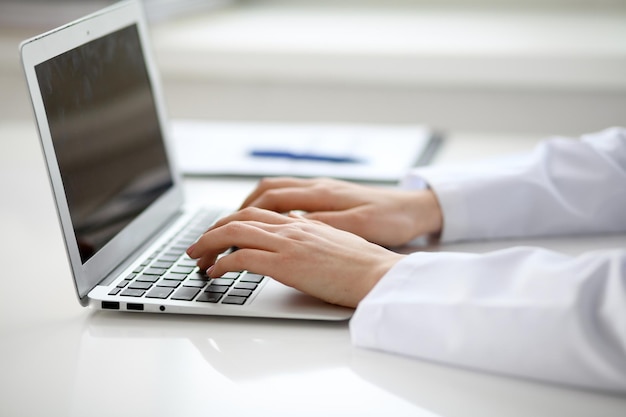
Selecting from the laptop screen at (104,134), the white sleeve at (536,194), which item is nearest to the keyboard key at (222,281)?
the laptop screen at (104,134)

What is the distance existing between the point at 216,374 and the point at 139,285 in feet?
0.59

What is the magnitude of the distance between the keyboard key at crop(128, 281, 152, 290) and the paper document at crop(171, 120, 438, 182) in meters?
0.50

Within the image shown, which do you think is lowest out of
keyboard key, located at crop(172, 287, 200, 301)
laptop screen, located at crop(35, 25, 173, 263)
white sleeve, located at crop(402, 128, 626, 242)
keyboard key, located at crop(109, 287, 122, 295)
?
white sleeve, located at crop(402, 128, 626, 242)

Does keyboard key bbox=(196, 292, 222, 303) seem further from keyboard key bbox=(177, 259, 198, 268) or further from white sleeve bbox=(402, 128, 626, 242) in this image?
white sleeve bbox=(402, 128, 626, 242)

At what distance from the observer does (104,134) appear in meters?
0.99

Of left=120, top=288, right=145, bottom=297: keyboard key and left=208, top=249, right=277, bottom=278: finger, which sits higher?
left=208, top=249, right=277, bottom=278: finger

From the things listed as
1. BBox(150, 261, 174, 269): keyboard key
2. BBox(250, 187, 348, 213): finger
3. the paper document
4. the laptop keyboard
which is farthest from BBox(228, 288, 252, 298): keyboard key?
the paper document

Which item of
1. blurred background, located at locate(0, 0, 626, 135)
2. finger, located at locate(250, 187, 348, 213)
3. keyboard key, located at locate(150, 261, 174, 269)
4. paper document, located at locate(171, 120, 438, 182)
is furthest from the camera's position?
blurred background, located at locate(0, 0, 626, 135)

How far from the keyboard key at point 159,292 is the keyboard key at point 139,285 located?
10mm

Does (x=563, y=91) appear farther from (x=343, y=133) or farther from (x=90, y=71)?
(x=90, y=71)

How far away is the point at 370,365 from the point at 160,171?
0.51 meters

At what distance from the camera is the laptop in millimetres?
846

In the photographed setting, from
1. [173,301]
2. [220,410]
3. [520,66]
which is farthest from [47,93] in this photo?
[520,66]

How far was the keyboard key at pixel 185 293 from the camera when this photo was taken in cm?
86
